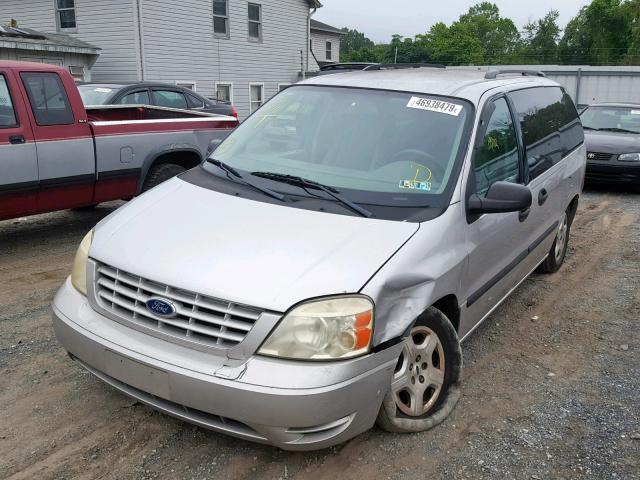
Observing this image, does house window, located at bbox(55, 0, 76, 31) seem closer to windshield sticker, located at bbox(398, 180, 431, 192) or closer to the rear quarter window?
the rear quarter window

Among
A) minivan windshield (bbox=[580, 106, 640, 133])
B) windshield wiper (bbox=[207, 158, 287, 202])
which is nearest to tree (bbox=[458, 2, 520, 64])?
minivan windshield (bbox=[580, 106, 640, 133])

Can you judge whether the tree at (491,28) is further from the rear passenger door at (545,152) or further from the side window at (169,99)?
the rear passenger door at (545,152)

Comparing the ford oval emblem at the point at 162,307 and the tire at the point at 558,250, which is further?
the tire at the point at 558,250

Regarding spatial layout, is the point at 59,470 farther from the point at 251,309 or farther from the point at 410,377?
the point at 410,377

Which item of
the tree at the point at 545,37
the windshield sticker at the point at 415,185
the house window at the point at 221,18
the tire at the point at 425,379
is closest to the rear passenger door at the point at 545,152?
the windshield sticker at the point at 415,185

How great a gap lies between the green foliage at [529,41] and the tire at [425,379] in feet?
178

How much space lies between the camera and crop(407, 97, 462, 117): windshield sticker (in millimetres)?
3684

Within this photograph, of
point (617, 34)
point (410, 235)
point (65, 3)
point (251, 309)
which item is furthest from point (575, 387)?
point (617, 34)

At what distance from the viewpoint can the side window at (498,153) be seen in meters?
3.62

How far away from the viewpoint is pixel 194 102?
12711 mm

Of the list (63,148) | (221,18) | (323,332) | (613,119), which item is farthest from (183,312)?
(221,18)

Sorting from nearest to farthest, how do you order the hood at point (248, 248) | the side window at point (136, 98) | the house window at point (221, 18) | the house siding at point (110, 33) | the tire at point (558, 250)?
the hood at point (248, 248) → the tire at point (558, 250) → the side window at point (136, 98) → the house siding at point (110, 33) → the house window at point (221, 18)

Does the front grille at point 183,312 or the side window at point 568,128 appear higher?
the side window at point 568,128

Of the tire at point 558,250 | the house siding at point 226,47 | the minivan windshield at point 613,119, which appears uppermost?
the house siding at point 226,47
